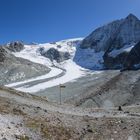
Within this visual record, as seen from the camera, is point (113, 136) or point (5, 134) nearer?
point (5, 134)

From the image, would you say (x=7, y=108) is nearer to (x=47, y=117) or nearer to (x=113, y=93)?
(x=47, y=117)

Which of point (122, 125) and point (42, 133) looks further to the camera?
point (122, 125)

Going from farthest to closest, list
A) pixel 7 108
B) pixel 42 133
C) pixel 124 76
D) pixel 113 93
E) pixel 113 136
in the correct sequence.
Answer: pixel 124 76, pixel 113 93, pixel 7 108, pixel 113 136, pixel 42 133

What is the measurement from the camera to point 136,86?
98.0m

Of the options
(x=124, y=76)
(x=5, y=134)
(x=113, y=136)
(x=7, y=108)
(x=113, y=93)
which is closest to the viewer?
(x=5, y=134)

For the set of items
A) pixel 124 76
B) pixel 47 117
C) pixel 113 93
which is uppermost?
pixel 124 76

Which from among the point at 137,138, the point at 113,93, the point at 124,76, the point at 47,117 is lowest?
the point at 137,138

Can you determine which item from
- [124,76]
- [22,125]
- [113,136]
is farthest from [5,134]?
[124,76]

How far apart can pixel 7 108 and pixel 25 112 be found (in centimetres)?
147

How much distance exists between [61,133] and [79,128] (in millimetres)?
2568

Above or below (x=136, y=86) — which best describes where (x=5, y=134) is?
below

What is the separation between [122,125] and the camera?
29328mm

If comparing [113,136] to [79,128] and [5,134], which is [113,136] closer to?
[79,128]

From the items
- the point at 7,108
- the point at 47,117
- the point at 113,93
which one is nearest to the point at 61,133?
the point at 47,117
